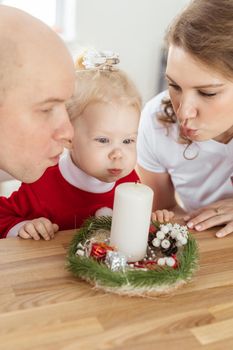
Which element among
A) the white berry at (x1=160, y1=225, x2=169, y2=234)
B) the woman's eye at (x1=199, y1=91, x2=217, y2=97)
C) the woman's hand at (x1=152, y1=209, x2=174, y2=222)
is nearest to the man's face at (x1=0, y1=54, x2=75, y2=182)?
the white berry at (x1=160, y1=225, x2=169, y2=234)

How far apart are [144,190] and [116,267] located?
151mm

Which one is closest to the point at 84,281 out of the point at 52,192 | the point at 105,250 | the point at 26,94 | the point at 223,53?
the point at 105,250

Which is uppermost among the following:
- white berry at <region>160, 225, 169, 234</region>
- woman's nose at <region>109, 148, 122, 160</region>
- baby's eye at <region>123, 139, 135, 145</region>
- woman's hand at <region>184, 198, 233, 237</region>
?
baby's eye at <region>123, 139, 135, 145</region>

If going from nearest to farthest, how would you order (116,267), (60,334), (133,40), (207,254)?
(60,334)
(116,267)
(207,254)
(133,40)

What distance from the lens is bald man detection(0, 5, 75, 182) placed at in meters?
0.78

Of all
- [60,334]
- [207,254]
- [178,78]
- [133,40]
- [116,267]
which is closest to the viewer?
[60,334]

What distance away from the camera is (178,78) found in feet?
4.01

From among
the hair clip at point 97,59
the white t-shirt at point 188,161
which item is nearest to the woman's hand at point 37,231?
the hair clip at point 97,59

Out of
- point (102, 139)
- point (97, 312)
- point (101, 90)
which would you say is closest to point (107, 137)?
point (102, 139)

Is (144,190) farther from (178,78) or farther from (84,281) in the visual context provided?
(178,78)

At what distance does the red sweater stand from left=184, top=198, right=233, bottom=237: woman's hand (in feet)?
0.90

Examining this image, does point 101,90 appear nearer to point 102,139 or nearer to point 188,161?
point 102,139

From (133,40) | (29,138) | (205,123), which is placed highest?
(29,138)

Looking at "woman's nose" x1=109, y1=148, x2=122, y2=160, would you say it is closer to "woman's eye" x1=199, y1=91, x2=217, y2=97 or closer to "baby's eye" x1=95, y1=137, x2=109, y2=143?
"baby's eye" x1=95, y1=137, x2=109, y2=143
